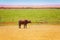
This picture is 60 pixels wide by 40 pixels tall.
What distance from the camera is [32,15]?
64.7 inches

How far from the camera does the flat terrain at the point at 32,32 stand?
1536mm

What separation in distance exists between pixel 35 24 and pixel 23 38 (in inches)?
10.2

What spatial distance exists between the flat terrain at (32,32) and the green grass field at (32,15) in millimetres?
82

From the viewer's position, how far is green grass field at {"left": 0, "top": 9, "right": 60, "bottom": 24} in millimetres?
1633

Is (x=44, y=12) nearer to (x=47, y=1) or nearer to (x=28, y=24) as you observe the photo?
(x=47, y=1)

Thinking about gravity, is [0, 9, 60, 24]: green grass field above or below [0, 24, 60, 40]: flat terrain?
above

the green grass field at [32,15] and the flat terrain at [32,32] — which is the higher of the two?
the green grass field at [32,15]

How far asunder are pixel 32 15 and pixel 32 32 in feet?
0.74

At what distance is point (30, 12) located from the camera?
64.7 inches

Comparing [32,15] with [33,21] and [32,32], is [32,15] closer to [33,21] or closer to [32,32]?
[33,21]

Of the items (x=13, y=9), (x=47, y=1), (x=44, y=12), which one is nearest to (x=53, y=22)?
(x=44, y=12)

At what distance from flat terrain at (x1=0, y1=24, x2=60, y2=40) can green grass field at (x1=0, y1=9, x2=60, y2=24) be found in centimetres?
8

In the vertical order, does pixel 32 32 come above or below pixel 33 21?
below

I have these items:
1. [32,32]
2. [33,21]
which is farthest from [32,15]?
[32,32]
